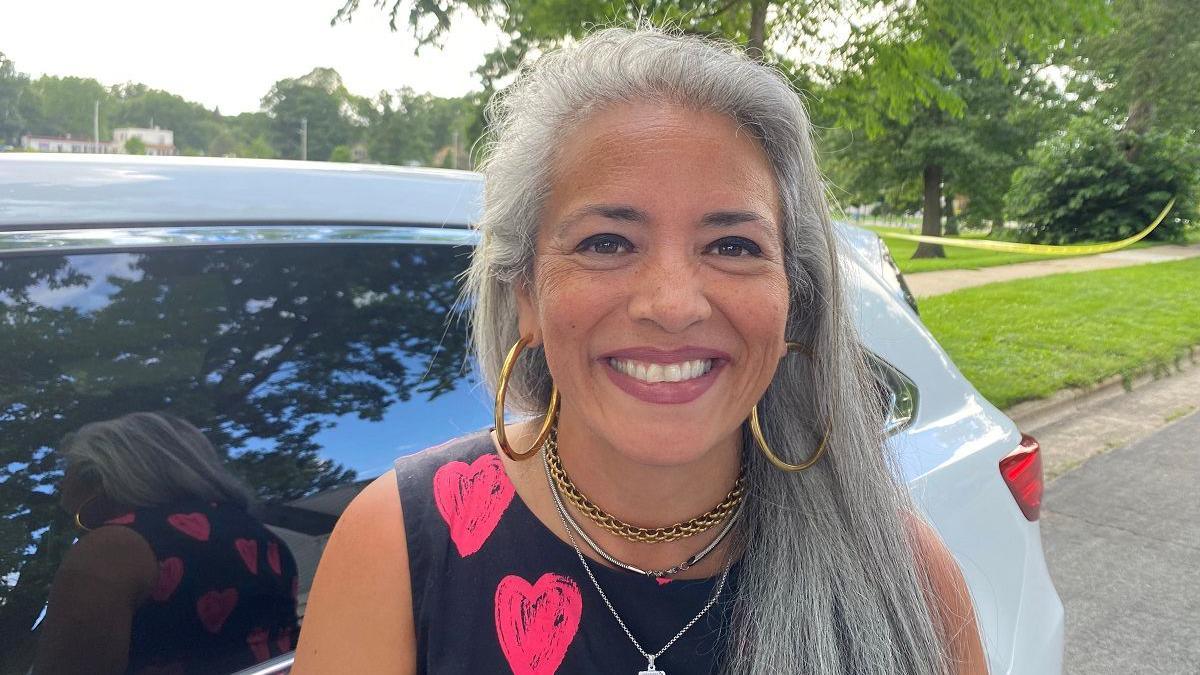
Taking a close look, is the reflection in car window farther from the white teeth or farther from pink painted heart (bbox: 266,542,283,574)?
the white teeth

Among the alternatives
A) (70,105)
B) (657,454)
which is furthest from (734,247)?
(70,105)

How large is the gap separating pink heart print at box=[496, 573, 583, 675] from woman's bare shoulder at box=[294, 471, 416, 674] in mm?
148

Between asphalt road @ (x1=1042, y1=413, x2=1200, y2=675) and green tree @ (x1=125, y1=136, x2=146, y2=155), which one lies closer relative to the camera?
asphalt road @ (x1=1042, y1=413, x2=1200, y2=675)

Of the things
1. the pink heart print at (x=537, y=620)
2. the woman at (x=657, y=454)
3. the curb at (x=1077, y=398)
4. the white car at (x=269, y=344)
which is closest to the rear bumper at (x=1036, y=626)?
the white car at (x=269, y=344)

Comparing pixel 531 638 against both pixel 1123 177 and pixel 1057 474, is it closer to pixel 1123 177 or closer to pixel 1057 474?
pixel 1057 474

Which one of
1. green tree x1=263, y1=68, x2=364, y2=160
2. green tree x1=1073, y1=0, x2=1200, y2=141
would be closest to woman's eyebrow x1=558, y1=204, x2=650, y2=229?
green tree x1=263, y1=68, x2=364, y2=160

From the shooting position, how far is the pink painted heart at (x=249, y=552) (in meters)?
1.40

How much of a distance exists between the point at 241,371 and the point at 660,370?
75 centimetres

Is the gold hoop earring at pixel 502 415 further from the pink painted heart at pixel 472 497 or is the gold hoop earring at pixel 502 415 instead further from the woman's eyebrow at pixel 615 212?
the woman's eyebrow at pixel 615 212

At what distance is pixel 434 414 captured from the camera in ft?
5.77

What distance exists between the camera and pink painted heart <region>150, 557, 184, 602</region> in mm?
1305

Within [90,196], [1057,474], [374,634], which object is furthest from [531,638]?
[1057,474]

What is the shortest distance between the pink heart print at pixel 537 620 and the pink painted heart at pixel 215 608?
1.40 ft

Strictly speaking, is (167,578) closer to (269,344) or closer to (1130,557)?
(269,344)
